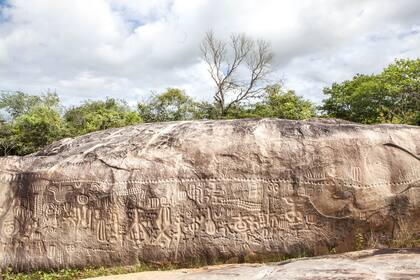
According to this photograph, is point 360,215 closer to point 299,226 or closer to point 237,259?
point 299,226

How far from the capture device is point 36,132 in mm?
22234

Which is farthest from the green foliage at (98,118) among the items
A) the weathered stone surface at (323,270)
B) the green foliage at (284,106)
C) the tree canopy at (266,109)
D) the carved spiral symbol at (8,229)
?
the weathered stone surface at (323,270)

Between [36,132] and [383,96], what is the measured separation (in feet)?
57.1

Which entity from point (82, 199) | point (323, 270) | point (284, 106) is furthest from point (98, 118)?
point (323, 270)

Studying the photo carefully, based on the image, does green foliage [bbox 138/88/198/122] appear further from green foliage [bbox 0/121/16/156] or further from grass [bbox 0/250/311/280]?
grass [bbox 0/250/311/280]

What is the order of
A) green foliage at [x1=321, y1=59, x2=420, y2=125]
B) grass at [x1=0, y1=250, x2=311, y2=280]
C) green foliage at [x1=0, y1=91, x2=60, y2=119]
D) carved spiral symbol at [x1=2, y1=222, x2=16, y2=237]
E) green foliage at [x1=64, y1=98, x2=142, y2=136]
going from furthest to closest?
green foliage at [x1=0, y1=91, x2=60, y2=119] < green foliage at [x1=64, y1=98, x2=142, y2=136] < green foliage at [x1=321, y1=59, x2=420, y2=125] < carved spiral symbol at [x1=2, y1=222, x2=16, y2=237] < grass at [x1=0, y1=250, x2=311, y2=280]

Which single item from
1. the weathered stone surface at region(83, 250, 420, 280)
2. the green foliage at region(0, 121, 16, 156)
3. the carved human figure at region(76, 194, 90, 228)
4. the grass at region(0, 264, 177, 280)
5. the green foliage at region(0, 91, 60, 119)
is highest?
the green foliage at region(0, 91, 60, 119)

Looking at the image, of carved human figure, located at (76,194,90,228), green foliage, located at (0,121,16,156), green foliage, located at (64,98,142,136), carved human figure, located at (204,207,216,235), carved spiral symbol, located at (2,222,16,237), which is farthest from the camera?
green foliage, located at (0,121,16,156)

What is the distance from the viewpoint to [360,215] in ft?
20.4

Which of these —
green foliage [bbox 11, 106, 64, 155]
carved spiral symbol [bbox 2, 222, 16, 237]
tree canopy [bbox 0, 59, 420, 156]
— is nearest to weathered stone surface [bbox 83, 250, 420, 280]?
carved spiral symbol [bbox 2, 222, 16, 237]

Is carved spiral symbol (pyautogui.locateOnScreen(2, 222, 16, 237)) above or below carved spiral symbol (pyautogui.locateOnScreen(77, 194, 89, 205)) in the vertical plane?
below

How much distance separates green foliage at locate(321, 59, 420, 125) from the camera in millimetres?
19672

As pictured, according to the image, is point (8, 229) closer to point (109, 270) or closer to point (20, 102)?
point (109, 270)

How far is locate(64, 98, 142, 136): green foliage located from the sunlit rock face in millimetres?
14466
